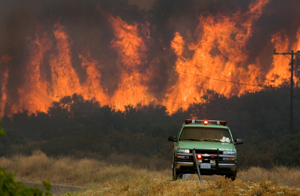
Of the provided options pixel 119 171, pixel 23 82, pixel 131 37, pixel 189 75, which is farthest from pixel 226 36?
pixel 119 171

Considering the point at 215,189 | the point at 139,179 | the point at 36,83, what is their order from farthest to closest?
the point at 36,83
the point at 139,179
the point at 215,189

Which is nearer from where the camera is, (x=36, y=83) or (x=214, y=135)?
(x=214, y=135)

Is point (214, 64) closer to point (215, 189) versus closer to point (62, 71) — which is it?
point (62, 71)

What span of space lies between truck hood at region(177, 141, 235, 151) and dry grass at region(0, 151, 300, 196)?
90 cm

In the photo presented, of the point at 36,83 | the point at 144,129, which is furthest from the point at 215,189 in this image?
the point at 36,83

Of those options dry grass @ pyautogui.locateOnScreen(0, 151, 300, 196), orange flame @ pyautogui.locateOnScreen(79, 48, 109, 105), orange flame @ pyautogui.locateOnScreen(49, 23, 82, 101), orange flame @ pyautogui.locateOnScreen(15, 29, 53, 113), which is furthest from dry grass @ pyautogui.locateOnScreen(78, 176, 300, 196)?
orange flame @ pyautogui.locateOnScreen(15, 29, 53, 113)

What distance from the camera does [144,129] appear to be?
68.2 m

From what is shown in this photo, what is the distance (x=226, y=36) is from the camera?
270ft

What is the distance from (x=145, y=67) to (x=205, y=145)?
239ft

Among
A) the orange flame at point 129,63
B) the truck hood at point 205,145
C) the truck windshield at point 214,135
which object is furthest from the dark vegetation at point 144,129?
the truck hood at point 205,145

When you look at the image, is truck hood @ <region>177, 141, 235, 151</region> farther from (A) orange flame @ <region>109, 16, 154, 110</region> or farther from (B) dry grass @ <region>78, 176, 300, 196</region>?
(A) orange flame @ <region>109, 16, 154, 110</region>

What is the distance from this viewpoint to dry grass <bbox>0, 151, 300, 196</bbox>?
12492mm

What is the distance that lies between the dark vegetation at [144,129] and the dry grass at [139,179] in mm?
11834

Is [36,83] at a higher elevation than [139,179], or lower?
higher
